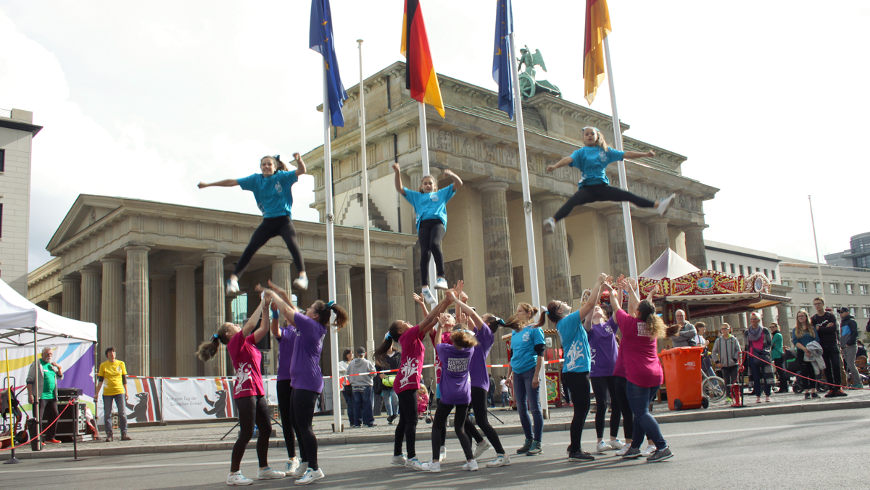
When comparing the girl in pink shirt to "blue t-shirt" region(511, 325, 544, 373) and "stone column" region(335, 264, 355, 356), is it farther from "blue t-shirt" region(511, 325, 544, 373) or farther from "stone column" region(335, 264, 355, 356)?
"stone column" region(335, 264, 355, 356)

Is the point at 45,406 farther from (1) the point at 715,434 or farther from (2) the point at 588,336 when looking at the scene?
(1) the point at 715,434

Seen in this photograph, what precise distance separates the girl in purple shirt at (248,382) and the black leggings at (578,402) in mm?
3632

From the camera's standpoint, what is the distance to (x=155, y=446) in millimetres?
15094

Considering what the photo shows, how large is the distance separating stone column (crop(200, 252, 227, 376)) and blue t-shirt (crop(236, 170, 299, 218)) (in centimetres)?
2196

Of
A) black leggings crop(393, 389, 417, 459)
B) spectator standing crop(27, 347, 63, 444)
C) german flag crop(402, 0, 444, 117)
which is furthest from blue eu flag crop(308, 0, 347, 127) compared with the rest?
spectator standing crop(27, 347, 63, 444)

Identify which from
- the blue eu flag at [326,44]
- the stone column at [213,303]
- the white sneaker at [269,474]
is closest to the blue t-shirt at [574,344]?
the white sneaker at [269,474]

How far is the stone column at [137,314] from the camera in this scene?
→ 2833 centimetres

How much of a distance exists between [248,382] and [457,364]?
2504mm

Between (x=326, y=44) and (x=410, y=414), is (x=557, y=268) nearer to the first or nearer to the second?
(x=326, y=44)

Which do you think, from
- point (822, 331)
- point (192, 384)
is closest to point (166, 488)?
point (822, 331)

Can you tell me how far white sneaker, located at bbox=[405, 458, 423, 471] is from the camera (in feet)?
29.5

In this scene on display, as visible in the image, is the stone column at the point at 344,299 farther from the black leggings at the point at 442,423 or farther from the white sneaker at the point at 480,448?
the black leggings at the point at 442,423

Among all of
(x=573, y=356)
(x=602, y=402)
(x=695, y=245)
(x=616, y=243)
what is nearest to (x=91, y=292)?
(x=602, y=402)

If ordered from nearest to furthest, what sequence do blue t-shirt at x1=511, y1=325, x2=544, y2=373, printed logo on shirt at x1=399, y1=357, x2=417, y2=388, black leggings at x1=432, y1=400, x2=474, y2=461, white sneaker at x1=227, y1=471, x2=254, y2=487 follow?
white sneaker at x1=227, y1=471, x2=254, y2=487
black leggings at x1=432, y1=400, x2=474, y2=461
printed logo on shirt at x1=399, y1=357, x2=417, y2=388
blue t-shirt at x1=511, y1=325, x2=544, y2=373
